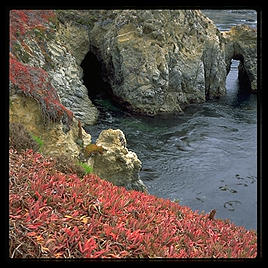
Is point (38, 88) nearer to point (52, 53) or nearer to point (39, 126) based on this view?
point (39, 126)

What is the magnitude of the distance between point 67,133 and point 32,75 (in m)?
2.50

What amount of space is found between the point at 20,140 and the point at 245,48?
34504mm

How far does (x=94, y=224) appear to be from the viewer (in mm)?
5973

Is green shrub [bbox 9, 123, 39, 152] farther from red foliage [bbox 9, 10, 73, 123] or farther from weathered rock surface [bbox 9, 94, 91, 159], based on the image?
red foliage [bbox 9, 10, 73, 123]

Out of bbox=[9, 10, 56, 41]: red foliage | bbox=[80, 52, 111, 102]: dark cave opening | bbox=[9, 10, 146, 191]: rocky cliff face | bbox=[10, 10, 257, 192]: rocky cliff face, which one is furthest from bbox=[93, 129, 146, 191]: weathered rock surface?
bbox=[80, 52, 111, 102]: dark cave opening

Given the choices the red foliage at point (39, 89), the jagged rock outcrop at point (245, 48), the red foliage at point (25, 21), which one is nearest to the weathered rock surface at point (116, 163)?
the red foliage at point (39, 89)

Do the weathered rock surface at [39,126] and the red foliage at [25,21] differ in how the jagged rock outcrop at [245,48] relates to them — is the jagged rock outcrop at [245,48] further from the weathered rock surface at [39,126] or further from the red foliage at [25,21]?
the weathered rock surface at [39,126]

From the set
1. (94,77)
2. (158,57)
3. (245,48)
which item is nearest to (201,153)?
(158,57)

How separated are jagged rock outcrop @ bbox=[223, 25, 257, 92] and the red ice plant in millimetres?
31710

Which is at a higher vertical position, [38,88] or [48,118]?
[38,88]

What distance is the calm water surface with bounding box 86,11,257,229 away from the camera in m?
16.4

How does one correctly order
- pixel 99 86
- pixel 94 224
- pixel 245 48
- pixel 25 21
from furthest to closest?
pixel 245 48 < pixel 99 86 < pixel 25 21 < pixel 94 224

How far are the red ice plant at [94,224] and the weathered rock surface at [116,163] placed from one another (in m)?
4.01

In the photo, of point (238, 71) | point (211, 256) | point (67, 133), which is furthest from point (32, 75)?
point (238, 71)
